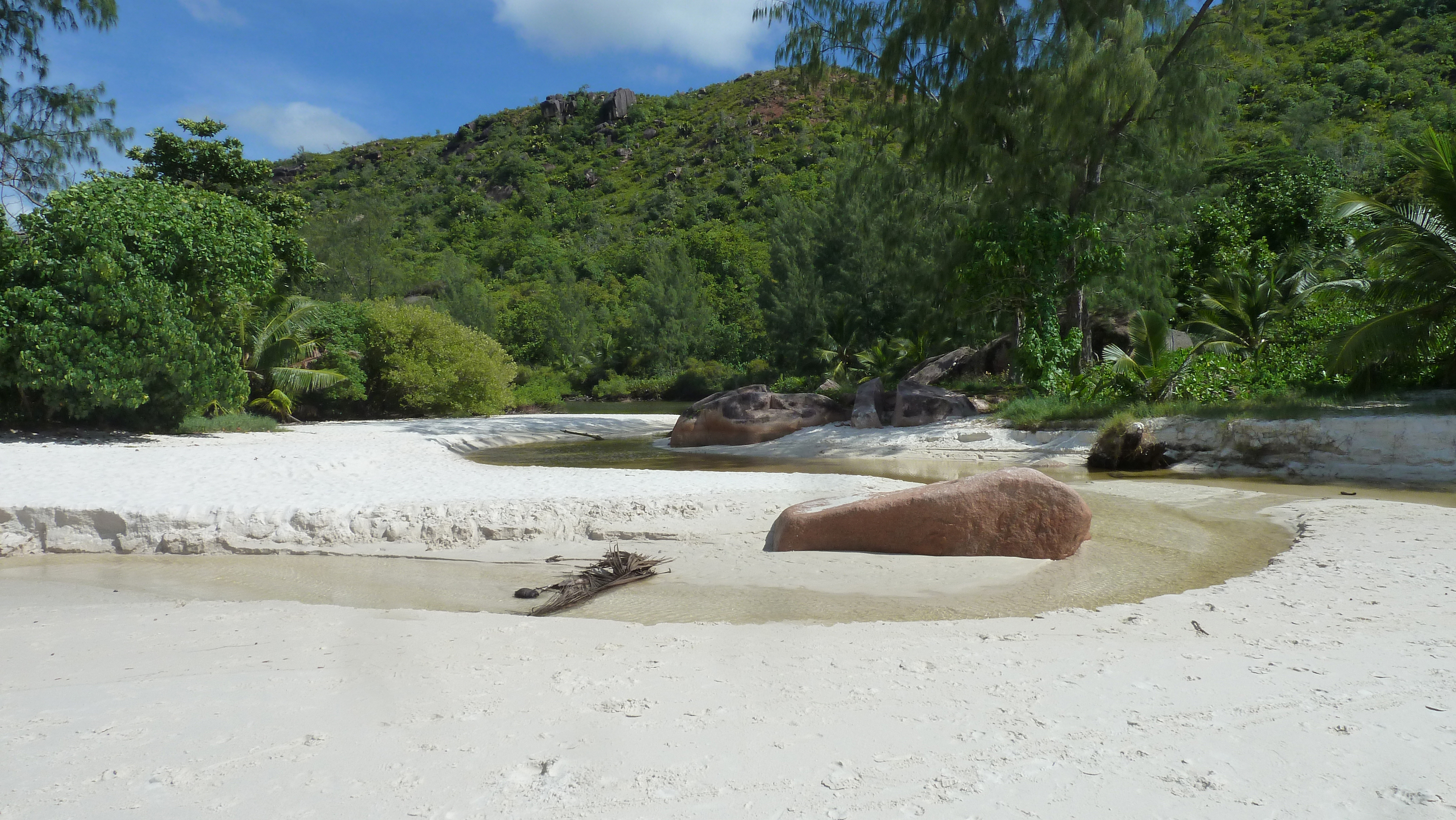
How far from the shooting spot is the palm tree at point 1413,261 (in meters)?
12.9

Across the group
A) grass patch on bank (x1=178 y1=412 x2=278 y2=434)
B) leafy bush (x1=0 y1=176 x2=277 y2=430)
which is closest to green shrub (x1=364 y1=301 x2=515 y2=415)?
grass patch on bank (x1=178 y1=412 x2=278 y2=434)

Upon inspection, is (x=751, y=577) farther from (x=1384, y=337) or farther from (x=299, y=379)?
(x=299, y=379)

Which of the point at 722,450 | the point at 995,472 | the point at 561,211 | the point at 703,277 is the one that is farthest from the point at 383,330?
the point at 561,211

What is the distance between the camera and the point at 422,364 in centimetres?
2561

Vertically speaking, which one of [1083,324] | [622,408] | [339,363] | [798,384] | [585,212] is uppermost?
[585,212]

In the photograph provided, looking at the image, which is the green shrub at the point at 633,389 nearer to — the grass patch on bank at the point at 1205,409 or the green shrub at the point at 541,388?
the green shrub at the point at 541,388

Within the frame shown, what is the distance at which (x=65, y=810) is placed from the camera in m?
2.46

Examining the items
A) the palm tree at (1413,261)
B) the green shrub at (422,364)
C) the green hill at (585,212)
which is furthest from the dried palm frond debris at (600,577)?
the green shrub at (422,364)

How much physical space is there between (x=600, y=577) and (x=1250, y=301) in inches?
909

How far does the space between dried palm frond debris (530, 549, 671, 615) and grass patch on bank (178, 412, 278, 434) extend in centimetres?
1415

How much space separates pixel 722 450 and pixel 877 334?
18639 millimetres

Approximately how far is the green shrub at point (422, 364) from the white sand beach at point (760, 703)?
1978 centimetres

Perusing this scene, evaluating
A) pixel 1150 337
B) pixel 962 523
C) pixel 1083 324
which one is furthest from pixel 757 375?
pixel 962 523

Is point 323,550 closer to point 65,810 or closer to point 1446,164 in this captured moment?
point 65,810
